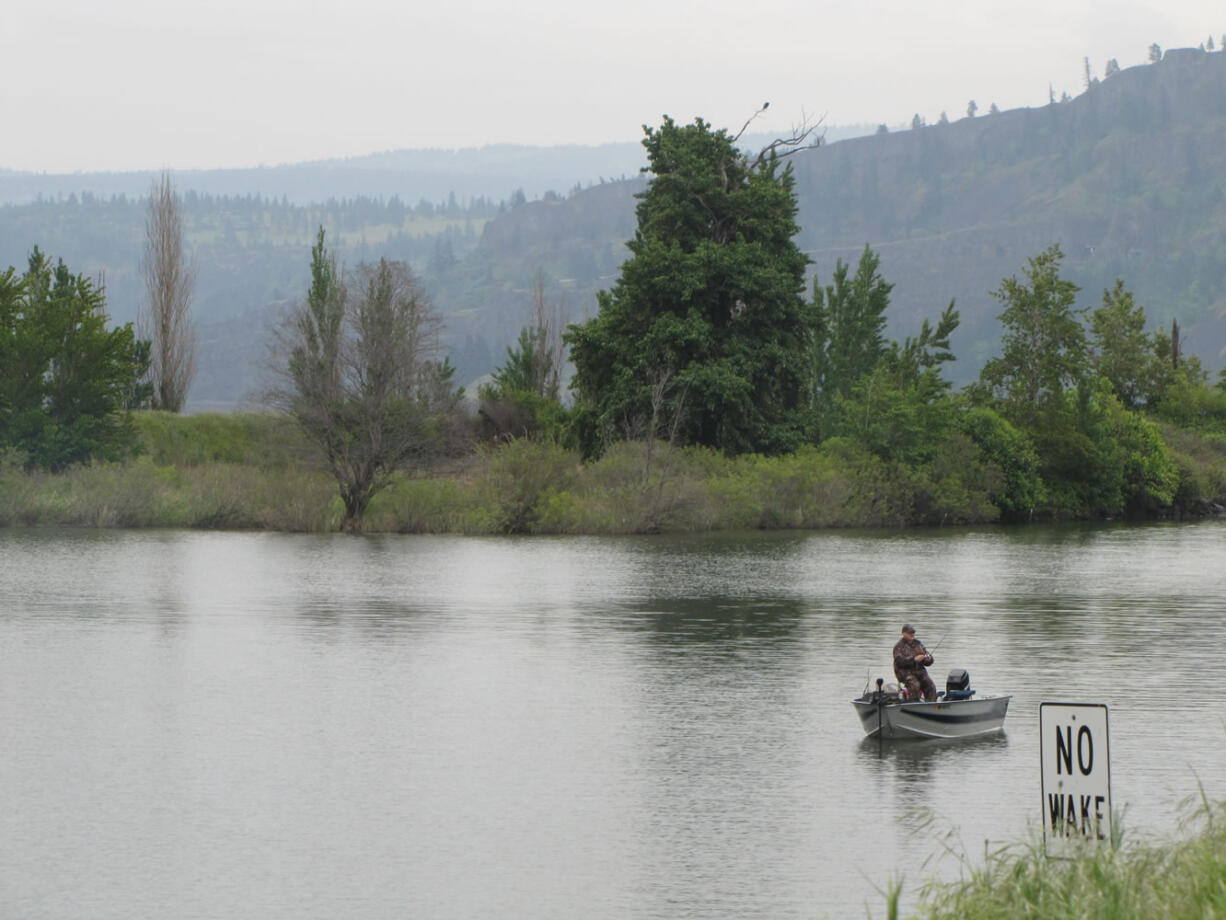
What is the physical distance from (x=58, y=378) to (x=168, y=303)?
1322cm

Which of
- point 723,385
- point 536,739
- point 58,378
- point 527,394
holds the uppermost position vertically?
point 58,378

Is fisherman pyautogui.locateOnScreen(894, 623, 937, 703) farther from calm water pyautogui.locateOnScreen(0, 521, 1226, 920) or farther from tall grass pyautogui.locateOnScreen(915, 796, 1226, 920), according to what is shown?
tall grass pyautogui.locateOnScreen(915, 796, 1226, 920)

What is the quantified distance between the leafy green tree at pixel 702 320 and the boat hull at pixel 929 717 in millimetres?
47732

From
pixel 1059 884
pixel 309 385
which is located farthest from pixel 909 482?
pixel 1059 884

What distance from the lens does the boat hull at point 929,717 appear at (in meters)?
23.4

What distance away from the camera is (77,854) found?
17359 mm

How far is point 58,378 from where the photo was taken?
76.3 m

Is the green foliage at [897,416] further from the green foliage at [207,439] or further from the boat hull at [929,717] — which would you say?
the boat hull at [929,717]

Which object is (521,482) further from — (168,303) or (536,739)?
(536,739)

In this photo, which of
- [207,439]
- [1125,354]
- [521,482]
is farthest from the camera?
[1125,354]

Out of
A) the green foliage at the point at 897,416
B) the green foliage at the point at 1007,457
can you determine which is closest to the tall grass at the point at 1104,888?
the green foliage at the point at 897,416

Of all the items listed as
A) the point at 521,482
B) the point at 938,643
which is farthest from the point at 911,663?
Result: the point at 521,482

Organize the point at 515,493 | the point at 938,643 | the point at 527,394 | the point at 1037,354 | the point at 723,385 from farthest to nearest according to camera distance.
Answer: the point at 527,394 < the point at 1037,354 < the point at 723,385 < the point at 515,493 < the point at 938,643

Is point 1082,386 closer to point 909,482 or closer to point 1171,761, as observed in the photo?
point 909,482
